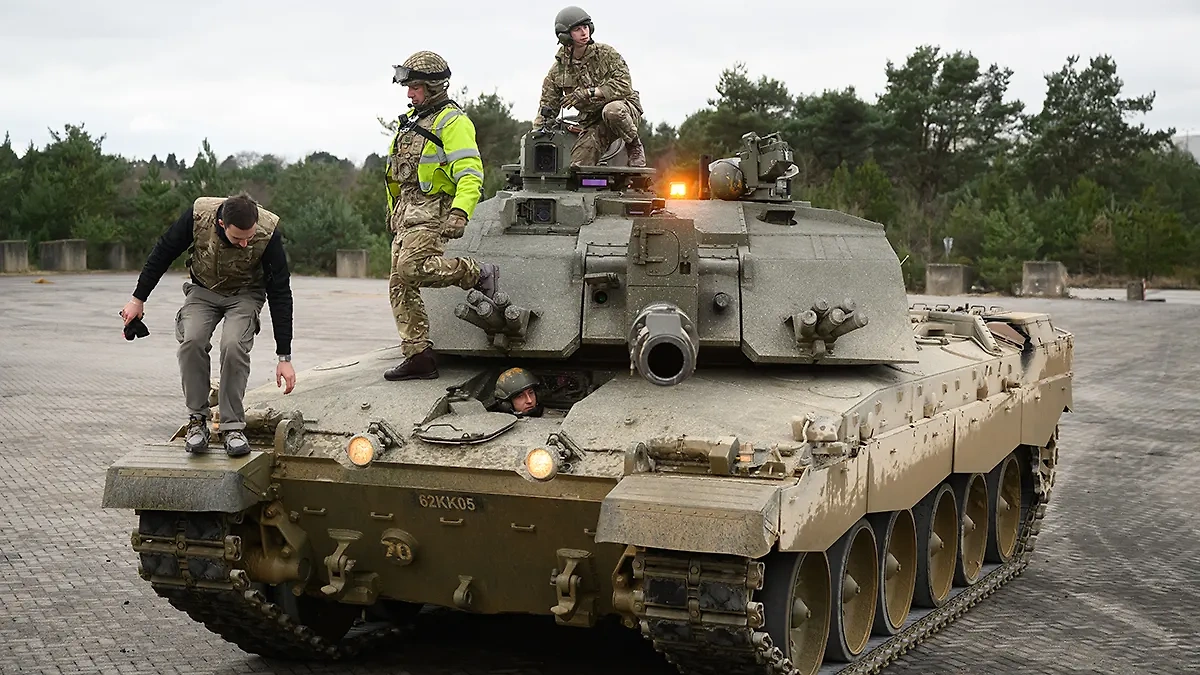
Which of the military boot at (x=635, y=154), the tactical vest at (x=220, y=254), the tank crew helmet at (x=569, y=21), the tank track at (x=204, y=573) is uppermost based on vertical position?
the tank crew helmet at (x=569, y=21)

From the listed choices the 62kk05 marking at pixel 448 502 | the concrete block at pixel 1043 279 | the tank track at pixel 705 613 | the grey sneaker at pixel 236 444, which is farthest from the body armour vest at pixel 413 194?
the concrete block at pixel 1043 279

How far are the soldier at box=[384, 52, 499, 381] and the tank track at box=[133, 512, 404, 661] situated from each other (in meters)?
1.65

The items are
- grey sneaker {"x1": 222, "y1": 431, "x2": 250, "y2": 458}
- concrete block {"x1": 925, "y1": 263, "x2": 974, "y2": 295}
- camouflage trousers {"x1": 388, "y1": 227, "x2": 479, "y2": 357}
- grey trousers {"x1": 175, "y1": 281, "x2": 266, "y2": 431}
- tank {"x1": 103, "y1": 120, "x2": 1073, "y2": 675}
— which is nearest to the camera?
tank {"x1": 103, "y1": 120, "x2": 1073, "y2": 675}

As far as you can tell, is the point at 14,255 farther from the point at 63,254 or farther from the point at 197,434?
the point at 197,434

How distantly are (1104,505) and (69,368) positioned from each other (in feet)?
52.1

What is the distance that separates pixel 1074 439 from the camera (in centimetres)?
1903

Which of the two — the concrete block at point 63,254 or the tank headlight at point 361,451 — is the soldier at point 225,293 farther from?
the concrete block at point 63,254

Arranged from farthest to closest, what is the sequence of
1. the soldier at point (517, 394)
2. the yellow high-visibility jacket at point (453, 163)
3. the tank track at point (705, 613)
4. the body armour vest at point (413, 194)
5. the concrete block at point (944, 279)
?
the concrete block at point (944, 279), the body armour vest at point (413, 194), the yellow high-visibility jacket at point (453, 163), the soldier at point (517, 394), the tank track at point (705, 613)

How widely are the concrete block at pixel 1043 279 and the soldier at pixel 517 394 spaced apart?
118ft

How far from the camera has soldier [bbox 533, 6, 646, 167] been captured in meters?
11.9

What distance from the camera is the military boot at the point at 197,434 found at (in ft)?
28.0

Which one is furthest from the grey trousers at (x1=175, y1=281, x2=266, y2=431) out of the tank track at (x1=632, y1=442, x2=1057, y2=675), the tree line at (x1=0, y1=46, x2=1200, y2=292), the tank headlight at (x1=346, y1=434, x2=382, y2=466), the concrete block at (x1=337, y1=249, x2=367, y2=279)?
the concrete block at (x1=337, y1=249, x2=367, y2=279)

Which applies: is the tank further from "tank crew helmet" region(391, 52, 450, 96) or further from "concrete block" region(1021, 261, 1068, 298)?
"concrete block" region(1021, 261, 1068, 298)

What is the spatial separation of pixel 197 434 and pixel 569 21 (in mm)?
4798
